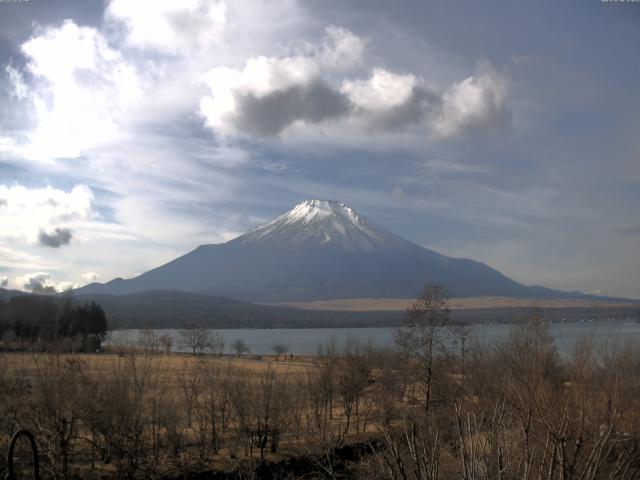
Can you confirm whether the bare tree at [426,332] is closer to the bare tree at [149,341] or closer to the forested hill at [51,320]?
the bare tree at [149,341]

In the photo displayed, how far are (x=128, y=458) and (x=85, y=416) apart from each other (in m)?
2.51

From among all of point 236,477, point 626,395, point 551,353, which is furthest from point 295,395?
point 626,395

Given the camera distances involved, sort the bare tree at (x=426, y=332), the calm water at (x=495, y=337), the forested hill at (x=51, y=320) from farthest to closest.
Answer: the forested hill at (x=51, y=320) → the bare tree at (x=426, y=332) → the calm water at (x=495, y=337)

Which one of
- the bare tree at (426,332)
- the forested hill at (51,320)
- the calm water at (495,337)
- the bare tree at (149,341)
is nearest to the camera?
the calm water at (495,337)

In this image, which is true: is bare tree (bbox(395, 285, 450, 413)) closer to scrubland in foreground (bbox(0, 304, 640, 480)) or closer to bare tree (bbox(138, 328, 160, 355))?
scrubland in foreground (bbox(0, 304, 640, 480))

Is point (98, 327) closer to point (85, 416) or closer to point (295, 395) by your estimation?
point (295, 395)

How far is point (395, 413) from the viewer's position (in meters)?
29.1

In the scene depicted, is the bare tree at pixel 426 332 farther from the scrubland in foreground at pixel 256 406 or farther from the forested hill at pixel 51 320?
the forested hill at pixel 51 320

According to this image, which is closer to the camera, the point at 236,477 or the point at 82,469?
the point at 82,469

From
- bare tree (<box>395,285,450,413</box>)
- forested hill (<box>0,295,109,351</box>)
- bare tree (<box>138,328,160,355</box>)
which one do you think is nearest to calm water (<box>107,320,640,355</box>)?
bare tree (<box>138,328,160,355</box>)

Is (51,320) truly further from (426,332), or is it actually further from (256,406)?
(426,332)

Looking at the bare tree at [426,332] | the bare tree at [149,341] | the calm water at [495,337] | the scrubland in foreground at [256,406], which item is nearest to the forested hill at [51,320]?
the calm water at [495,337]

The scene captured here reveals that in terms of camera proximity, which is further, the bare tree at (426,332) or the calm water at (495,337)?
the bare tree at (426,332)

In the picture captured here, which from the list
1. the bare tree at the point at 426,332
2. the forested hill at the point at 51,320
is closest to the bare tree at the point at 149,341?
the bare tree at the point at 426,332
